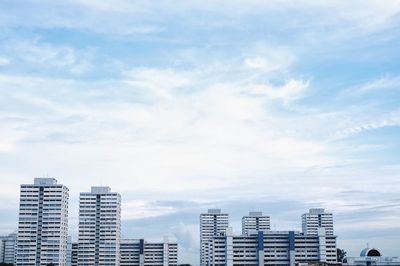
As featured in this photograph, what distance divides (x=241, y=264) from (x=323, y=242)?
23331 millimetres

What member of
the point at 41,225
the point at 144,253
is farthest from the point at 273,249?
the point at 41,225

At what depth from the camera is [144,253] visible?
171500 mm

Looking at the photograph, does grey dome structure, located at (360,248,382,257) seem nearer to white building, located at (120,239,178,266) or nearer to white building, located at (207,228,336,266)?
white building, located at (207,228,336,266)

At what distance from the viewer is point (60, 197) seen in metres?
148

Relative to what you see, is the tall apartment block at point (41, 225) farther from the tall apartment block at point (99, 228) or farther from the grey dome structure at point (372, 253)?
the grey dome structure at point (372, 253)

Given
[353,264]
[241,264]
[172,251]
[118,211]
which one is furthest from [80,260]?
[353,264]

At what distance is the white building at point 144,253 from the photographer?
6698 inches

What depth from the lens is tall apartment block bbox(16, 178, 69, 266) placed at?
14388 centimetres

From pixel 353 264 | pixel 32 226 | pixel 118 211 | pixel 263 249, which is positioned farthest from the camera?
pixel 118 211

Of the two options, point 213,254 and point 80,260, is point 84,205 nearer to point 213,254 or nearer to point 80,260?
point 80,260

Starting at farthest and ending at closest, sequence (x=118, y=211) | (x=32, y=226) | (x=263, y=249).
A: 1. (x=118, y=211)
2. (x=263, y=249)
3. (x=32, y=226)

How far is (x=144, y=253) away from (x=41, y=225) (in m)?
37.0

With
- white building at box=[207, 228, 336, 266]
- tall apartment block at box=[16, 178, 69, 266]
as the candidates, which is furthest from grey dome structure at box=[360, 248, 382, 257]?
tall apartment block at box=[16, 178, 69, 266]

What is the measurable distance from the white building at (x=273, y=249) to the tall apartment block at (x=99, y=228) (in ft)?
94.3
